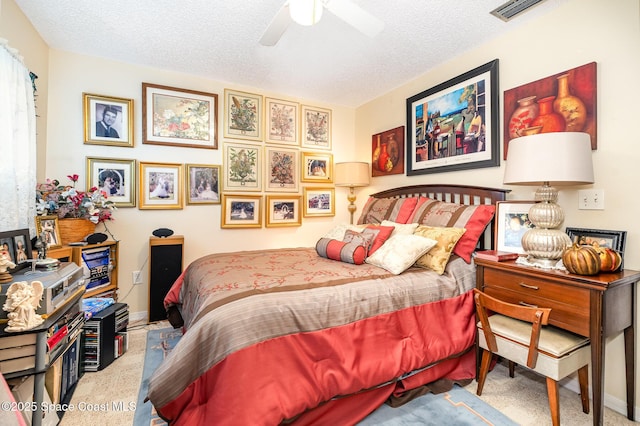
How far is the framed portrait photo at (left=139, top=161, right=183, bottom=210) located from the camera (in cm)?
308

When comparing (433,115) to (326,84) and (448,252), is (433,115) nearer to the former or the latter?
(326,84)

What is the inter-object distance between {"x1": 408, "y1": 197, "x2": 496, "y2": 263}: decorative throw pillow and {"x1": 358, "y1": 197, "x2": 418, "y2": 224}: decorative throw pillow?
12 cm

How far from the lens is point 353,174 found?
375 cm

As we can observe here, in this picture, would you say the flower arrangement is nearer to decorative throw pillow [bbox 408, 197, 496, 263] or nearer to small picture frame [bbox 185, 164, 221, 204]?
small picture frame [bbox 185, 164, 221, 204]

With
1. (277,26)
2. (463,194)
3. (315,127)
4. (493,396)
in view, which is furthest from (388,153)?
(493,396)

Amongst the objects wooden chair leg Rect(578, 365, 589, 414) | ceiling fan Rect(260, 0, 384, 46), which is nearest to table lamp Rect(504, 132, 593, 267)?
wooden chair leg Rect(578, 365, 589, 414)

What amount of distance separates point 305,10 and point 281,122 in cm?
222

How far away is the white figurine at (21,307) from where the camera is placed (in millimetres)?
1293

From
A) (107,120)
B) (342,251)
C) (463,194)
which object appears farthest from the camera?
(107,120)

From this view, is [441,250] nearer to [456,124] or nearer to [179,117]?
[456,124]

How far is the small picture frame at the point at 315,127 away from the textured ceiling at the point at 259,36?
564mm

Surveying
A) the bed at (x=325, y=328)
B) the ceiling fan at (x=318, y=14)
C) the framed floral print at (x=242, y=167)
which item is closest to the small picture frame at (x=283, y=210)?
the framed floral print at (x=242, y=167)

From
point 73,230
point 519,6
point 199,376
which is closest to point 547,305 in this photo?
point 199,376

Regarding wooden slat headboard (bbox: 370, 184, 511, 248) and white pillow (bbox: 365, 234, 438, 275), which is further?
wooden slat headboard (bbox: 370, 184, 511, 248)
